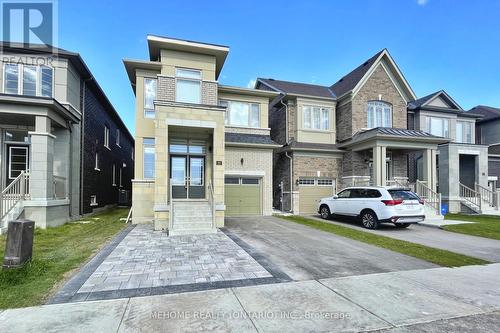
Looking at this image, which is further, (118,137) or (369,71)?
(118,137)

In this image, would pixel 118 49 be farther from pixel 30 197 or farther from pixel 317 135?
pixel 317 135

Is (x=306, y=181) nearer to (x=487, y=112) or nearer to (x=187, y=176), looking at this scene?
(x=187, y=176)

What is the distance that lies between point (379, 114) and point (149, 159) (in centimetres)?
1457

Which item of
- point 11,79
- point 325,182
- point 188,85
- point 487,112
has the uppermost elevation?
point 487,112

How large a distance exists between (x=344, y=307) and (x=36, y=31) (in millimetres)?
15934

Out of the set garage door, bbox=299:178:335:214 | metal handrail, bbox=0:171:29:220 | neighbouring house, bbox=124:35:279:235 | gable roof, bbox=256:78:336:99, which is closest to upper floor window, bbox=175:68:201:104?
neighbouring house, bbox=124:35:279:235

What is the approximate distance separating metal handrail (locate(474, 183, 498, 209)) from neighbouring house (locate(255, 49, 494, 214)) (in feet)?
0.46

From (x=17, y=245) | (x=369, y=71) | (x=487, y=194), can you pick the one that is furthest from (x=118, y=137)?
(x=487, y=194)

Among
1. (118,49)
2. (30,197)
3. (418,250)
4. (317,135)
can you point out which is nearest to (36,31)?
(118,49)

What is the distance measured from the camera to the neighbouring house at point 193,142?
34.3 feet

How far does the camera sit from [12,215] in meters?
9.73

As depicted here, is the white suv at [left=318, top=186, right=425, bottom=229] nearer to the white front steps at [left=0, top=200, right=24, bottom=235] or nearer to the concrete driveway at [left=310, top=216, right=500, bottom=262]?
the concrete driveway at [left=310, top=216, right=500, bottom=262]

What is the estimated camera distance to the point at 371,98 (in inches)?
684

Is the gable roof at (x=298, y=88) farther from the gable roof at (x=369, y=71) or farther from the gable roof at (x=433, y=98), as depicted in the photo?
the gable roof at (x=433, y=98)
